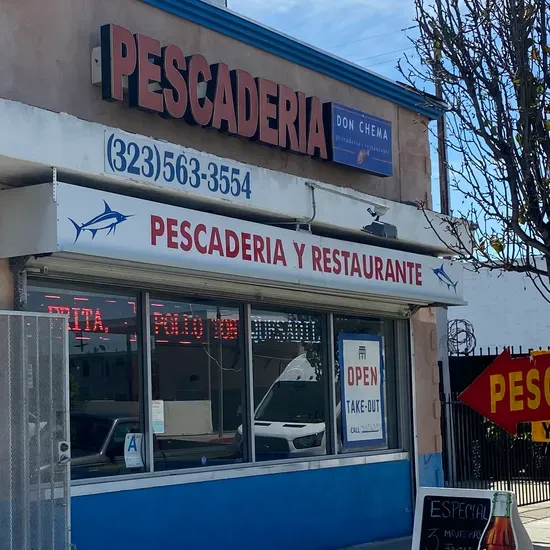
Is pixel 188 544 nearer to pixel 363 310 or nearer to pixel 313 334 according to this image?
pixel 313 334

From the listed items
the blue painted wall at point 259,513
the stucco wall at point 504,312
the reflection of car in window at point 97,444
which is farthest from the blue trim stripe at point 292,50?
the stucco wall at point 504,312

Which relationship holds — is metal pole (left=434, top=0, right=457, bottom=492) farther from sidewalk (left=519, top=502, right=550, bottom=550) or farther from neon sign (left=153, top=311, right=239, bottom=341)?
neon sign (left=153, top=311, right=239, bottom=341)

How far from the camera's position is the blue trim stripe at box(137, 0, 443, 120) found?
9.19 metres

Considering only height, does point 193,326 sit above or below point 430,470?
above

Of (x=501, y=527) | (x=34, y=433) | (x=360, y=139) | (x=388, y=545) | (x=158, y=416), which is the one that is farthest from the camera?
(x=360, y=139)

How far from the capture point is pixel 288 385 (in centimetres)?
1034

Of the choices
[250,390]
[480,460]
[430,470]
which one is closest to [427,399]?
[430,470]

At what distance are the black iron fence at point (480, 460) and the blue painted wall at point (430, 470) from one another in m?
2.87

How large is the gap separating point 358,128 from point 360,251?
162cm

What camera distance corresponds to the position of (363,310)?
11297 mm

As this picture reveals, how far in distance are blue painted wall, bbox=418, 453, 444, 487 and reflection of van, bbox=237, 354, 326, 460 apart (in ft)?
5.76

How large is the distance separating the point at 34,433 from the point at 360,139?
5439 millimetres

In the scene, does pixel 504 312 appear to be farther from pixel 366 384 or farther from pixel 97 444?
pixel 97 444

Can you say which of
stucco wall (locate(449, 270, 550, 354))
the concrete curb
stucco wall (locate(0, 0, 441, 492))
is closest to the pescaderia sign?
stucco wall (locate(0, 0, 441, 492))
